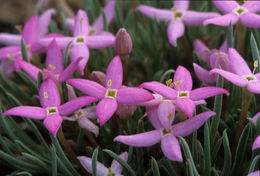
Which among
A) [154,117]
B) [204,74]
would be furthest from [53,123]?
[204,74]

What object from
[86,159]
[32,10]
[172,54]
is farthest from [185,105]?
[32,10]

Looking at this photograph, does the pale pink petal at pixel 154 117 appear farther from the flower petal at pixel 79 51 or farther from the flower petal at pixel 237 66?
the flower petal at pixel 79 51

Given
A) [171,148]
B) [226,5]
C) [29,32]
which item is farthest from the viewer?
[29,32]

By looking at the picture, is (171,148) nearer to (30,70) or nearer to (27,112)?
(27,112)

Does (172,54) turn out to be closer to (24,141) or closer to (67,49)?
(67,49)

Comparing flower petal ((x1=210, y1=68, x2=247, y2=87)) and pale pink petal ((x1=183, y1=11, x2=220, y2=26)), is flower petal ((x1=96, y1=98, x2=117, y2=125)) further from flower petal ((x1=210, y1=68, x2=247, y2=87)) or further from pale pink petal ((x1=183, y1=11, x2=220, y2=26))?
pale pink petal ((x1=183, y1=11, x2=220, y2=26))

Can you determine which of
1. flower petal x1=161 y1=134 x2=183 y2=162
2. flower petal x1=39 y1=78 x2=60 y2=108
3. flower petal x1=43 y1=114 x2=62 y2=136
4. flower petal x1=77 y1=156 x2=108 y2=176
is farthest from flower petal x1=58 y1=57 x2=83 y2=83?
flower petal x1=161 y1=134 x2=183 y2=162

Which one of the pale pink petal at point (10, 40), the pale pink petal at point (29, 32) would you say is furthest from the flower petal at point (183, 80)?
the pale pink petal at point (10, 40)
